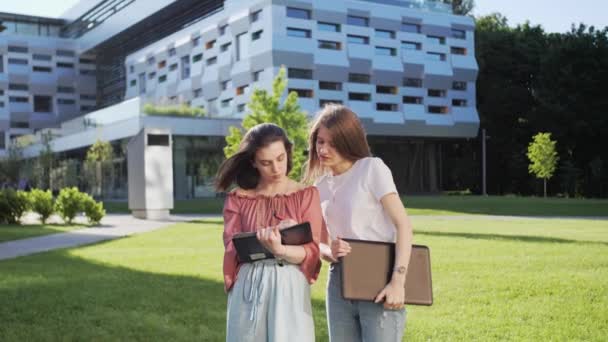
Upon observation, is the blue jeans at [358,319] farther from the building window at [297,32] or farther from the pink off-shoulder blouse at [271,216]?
the building window at [297,32]

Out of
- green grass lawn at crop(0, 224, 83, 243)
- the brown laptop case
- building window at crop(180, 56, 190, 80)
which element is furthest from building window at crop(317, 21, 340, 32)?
the brown laptop case

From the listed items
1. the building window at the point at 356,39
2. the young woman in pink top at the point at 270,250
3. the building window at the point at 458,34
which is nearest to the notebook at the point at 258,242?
the young woman in pink top at the point at 270,250

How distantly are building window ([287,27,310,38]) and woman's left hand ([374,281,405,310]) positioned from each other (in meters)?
41.2

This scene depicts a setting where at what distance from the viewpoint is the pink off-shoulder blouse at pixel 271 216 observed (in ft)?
10.7

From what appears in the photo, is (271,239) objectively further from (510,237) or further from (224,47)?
(224,47)

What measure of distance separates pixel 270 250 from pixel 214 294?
5.39 metres

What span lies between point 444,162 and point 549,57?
12680 millimetres

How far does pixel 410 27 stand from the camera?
1917 inches

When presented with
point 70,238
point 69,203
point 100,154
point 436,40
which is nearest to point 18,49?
point 100,154

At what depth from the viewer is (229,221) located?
3324 millimetres

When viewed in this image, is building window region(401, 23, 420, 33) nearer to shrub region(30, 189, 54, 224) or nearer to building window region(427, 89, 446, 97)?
building window region(427, 89, 446, 97)

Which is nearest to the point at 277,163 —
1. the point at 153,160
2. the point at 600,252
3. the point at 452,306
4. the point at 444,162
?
the point at 452,306

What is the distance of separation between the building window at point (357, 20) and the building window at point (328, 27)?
944 mm

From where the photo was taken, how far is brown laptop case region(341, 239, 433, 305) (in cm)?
315
